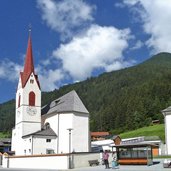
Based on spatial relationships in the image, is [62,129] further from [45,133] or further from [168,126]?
[168,126]

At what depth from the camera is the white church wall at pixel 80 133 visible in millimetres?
62125

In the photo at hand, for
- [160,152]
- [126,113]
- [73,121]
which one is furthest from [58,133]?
[126,113]

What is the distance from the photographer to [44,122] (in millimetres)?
68812

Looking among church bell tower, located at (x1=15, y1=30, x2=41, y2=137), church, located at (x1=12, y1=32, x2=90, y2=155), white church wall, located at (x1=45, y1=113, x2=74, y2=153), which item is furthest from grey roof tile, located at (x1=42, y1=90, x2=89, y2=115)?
church bell tower, located at (x1=15, y1=30, x2=41, y2=137)

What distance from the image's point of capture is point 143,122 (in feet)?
449

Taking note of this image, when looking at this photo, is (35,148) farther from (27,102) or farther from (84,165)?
(84,165)

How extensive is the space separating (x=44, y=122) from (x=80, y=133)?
9124 millimetres

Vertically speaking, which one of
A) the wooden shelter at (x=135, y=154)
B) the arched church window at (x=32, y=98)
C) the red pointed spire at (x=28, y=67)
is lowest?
the wooden shelter at (x=135, y=154)

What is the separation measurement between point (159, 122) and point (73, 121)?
7537 cm

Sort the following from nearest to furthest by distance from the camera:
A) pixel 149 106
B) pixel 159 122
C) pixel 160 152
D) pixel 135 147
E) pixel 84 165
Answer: pixel 135 147, pixel 84 165, pixel 160 152, pixel 159 122, pixel 149 106

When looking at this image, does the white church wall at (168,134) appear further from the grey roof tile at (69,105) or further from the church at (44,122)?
the grey roof tile at (69,105)

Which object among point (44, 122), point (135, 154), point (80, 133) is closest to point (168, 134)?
point (80, 133)

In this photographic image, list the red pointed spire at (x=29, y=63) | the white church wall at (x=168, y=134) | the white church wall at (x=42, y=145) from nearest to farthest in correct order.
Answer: the white church wall at (x=168, y=134) < the white church wall at (x=42, y=145) < the red pointed spire at (x=29, y=63)

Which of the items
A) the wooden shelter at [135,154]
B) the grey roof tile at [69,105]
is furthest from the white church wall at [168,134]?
the wooden shelter at [135,154]
